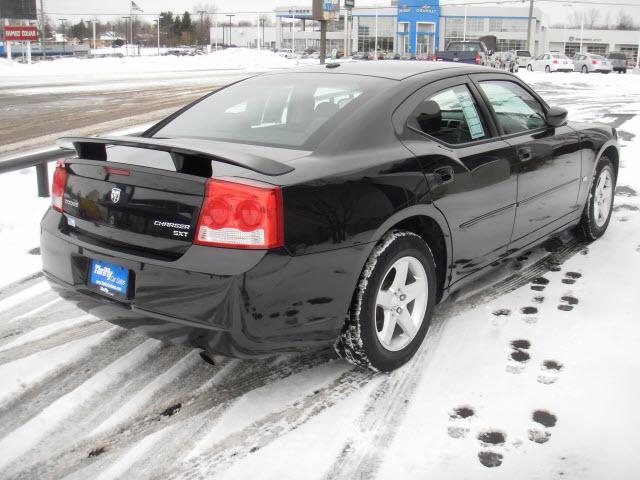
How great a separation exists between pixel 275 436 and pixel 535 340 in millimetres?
1643

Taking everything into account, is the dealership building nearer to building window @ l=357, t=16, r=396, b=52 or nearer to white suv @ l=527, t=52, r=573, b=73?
building window @ l=357, t=16, r=396, b=52

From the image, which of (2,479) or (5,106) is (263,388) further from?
(5,106)

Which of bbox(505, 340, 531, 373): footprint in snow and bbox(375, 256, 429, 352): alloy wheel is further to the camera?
bbox(505, 340, 531, 373): footprint in snow

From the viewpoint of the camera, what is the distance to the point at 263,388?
3.20m

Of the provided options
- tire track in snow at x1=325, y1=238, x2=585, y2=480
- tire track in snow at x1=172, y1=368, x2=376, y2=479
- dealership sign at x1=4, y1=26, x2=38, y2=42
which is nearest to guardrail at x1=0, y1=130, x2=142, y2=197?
tire track in snow at x1=325, y1=238, x2=585, y2=480

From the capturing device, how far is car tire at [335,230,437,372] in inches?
120

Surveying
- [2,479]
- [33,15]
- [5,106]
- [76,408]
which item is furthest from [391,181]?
[33,15]

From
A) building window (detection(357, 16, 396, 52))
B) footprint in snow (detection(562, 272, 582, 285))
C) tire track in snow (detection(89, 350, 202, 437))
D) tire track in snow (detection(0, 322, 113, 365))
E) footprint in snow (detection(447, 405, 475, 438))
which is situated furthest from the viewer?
building window (detection(357, 16, 396, 52))

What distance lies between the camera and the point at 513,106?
14.4 feet

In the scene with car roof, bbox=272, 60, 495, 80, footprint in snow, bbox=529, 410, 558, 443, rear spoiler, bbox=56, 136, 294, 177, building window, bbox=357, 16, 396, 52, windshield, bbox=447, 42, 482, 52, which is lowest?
footprint in snow, bbox=529, 410, 558, 443

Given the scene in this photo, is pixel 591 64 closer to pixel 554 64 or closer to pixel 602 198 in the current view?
pixel 554 64

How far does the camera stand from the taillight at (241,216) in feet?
8.59

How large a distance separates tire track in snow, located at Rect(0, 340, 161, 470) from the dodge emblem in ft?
3.07

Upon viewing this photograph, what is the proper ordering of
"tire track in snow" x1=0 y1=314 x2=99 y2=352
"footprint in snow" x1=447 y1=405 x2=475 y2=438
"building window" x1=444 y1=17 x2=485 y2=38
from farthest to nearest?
"building window" x1=444 y1=17 x2=485 y2=38, "tire track in snow" x1=0 y1=314 x2=99 y2=352, "footprint in snow" x1=447 y1=405 x2=475 y2=438
